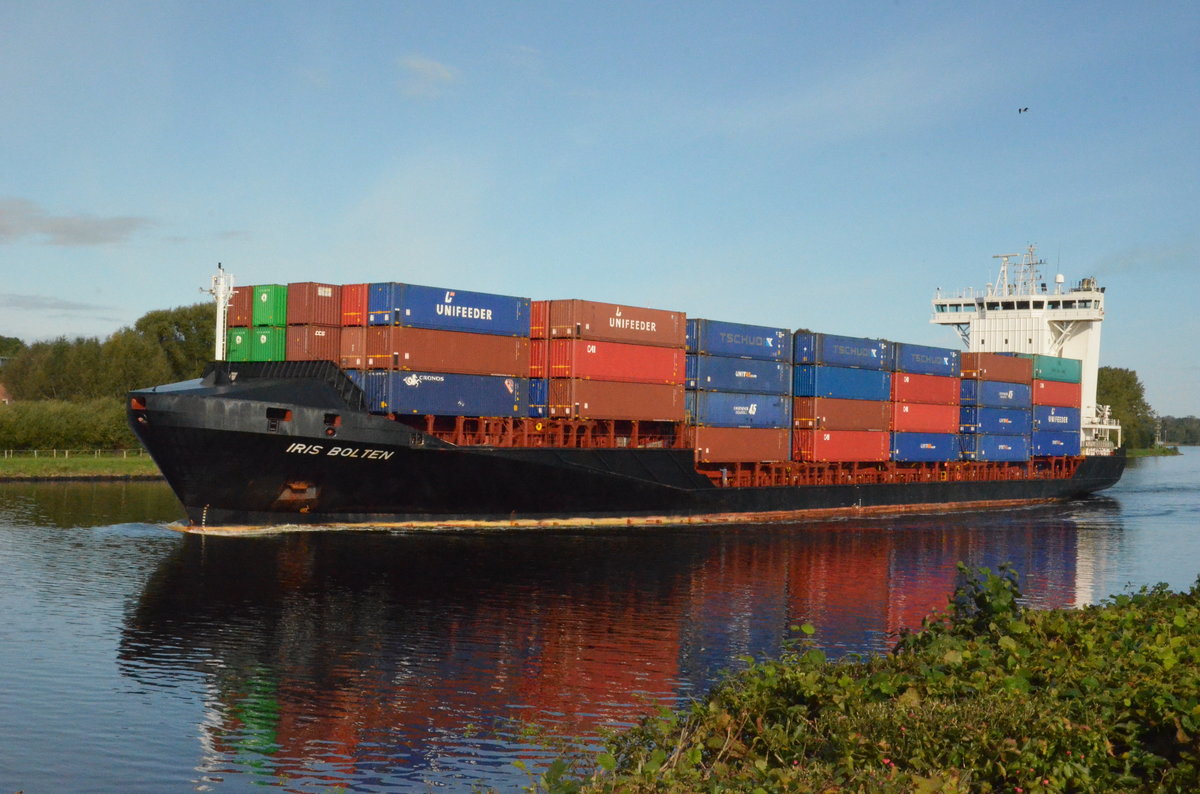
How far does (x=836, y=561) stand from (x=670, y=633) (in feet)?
53.8

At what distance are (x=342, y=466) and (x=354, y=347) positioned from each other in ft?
14.9

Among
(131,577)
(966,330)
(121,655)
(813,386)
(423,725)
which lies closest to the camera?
(423,725)

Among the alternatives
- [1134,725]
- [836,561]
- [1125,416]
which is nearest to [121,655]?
[1134,725]

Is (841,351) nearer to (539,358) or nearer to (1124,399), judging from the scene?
(539,358)

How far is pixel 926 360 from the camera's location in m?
62.5

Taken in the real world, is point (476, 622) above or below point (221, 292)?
below

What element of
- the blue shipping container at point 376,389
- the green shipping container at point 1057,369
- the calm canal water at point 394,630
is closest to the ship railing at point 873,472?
the calm canal water at point 394,630

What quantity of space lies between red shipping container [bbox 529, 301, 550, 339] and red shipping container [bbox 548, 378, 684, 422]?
2087mm

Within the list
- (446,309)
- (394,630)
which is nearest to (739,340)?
(446,309)

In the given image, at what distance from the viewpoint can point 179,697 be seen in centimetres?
1848

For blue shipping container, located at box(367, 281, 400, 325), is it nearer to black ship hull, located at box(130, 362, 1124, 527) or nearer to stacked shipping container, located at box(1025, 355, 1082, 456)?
black ship hull, located at box(130, 362, 1124, 527)

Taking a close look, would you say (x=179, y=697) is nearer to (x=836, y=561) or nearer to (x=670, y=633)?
(x=670, y=633)

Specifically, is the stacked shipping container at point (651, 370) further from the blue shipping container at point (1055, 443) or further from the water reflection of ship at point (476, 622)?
the water reflection of ship at point (476, 622)

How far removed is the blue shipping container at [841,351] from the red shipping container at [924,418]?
9.63ft
